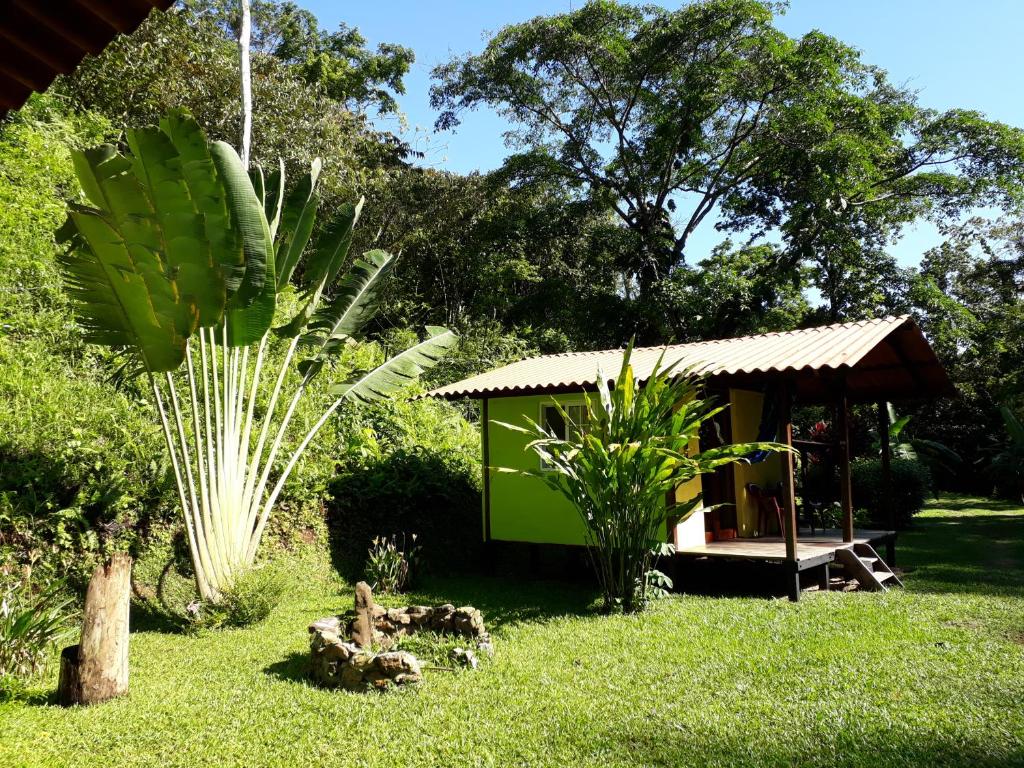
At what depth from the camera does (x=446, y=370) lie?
17.3m

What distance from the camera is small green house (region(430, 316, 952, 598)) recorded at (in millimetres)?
8547

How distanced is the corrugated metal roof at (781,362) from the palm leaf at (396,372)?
0.85 meters

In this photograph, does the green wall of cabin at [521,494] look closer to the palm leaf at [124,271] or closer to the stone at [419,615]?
the stone at [419,615]


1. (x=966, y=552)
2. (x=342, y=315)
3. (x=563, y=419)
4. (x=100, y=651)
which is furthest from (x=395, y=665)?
(x=966, y=552)

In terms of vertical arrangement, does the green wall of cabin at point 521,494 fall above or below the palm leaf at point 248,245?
below

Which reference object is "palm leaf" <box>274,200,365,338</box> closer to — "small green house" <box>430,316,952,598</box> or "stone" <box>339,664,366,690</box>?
"small green house" <box>430,316,952,598</box>

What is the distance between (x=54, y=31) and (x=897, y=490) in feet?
54.1

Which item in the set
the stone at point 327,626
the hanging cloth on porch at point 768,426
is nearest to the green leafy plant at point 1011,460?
the hanging cloth on porch at point 768,426

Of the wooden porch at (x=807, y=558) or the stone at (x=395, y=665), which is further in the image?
the wooden porch at (x=807, y=558)

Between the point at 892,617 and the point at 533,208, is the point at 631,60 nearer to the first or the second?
the point at 533,208

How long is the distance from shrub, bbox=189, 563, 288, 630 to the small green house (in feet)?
10.7

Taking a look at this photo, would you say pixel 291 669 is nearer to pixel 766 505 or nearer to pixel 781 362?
pixel 781 362

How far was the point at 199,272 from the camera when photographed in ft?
19.9

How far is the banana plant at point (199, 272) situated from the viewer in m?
5.78
